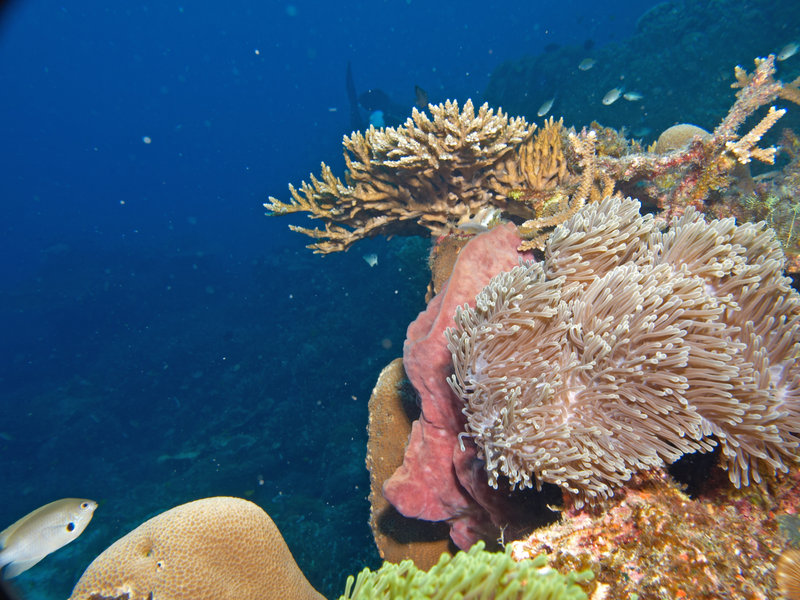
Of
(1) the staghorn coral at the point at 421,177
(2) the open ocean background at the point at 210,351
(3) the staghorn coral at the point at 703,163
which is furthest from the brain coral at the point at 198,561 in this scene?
(3) the staghorn coral at the point at 703,163

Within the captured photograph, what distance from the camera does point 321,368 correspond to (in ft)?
39.4

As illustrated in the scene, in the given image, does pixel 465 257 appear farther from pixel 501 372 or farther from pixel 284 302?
pixel 284 302

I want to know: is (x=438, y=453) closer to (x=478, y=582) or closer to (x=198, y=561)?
(x=478, y=582)

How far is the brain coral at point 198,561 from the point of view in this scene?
2.56 meters

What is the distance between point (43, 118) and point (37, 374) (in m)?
117

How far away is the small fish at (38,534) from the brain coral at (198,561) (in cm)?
83

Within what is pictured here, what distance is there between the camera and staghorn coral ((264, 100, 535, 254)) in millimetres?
3869

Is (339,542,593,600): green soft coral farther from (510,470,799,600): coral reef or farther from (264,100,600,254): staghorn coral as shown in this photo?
(264,100,600,254): staghorn coral

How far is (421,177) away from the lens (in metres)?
4.27

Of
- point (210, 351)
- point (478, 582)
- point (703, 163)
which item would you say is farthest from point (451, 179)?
point (210, 351)

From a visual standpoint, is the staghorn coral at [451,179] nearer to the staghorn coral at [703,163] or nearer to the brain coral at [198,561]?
the staghorn coral at [703,163]

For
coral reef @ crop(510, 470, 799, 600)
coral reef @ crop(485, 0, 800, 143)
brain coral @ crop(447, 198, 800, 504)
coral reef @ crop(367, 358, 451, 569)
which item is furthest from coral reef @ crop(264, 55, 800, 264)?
coral reef @ crop(485, 0, 800, 143)

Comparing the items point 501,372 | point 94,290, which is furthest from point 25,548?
point 94,290

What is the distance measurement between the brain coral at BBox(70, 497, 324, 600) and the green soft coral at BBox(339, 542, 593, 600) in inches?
71.5
